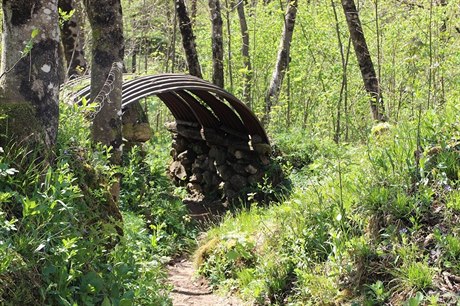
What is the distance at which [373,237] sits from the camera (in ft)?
15.2

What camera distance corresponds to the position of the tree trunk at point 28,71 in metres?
3.49

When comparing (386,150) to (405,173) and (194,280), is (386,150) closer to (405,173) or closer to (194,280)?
(405,173)

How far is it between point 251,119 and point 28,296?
6.75 m

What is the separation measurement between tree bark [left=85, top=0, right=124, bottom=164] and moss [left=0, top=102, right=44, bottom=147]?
1.54 metres

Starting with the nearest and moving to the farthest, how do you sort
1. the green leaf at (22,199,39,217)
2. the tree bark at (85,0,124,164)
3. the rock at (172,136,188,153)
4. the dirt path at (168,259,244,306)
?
the green leaf at (22,199,39,217) < the tree bark at (85,0,124,164) < the dirt path at (168,259,244,306) < the rock at (172,136,188,153)

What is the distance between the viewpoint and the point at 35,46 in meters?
3.53

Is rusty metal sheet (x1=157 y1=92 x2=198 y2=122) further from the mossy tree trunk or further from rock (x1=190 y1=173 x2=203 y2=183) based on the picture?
the mossy tree trunk

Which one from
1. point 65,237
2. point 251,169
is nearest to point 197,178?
point 251,169

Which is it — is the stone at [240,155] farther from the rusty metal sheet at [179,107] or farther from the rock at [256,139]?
the rusty metal sheet at [179,107]

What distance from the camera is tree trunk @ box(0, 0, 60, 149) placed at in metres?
3.49

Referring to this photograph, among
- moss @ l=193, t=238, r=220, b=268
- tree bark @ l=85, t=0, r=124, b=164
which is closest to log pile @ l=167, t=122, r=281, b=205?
moss @ l=193, t=238, r=220, b=268

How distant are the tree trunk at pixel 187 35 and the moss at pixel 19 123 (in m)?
7.25

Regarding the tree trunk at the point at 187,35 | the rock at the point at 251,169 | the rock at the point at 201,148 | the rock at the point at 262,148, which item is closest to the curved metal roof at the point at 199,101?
the rock at the point at 262,148

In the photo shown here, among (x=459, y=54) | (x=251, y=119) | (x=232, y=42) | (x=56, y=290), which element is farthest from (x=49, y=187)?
(x=232, y=42)
